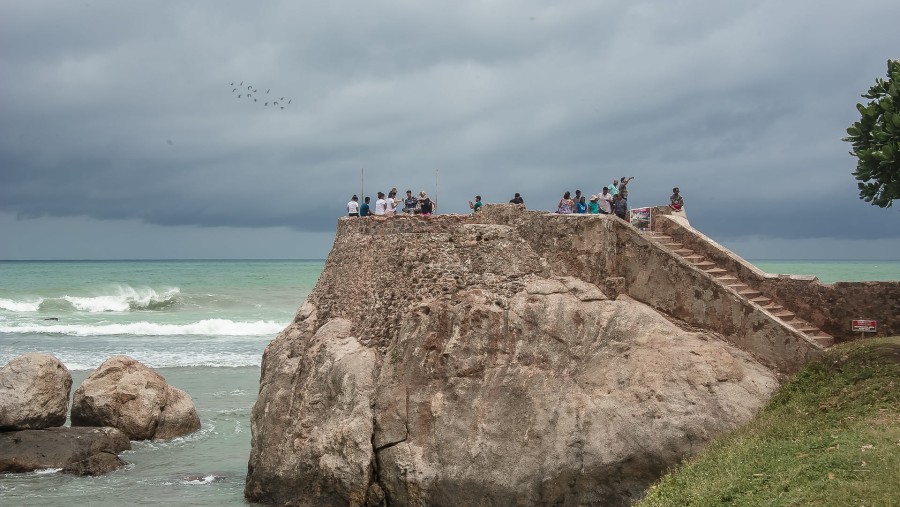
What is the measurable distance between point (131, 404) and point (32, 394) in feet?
8.55

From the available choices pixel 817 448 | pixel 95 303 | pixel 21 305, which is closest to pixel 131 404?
pixel 817 448

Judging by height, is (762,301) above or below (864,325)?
above

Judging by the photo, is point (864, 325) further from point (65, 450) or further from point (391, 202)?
point (65, 450)

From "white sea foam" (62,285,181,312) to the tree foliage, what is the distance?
55.3m

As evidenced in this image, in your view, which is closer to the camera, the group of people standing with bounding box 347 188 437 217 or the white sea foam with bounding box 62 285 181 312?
the group of people standing with bounding box 347 188 437 217

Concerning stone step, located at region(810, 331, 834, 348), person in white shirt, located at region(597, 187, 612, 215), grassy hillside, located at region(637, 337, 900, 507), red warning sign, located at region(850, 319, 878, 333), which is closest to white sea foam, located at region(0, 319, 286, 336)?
person in white shirt, located at region(597, 187, 612, 215)

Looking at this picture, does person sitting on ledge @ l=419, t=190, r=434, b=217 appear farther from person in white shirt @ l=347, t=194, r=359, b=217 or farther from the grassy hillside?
the grassy hillside

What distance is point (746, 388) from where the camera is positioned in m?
17.0

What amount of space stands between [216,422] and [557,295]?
1421 cm

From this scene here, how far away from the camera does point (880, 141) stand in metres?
16.8

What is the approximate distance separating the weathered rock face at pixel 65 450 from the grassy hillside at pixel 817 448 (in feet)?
45.3

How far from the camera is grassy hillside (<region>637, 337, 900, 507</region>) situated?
12938 millimetres

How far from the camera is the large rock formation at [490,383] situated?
54.1 feet

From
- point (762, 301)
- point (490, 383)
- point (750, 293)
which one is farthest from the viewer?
point (750, 293)
